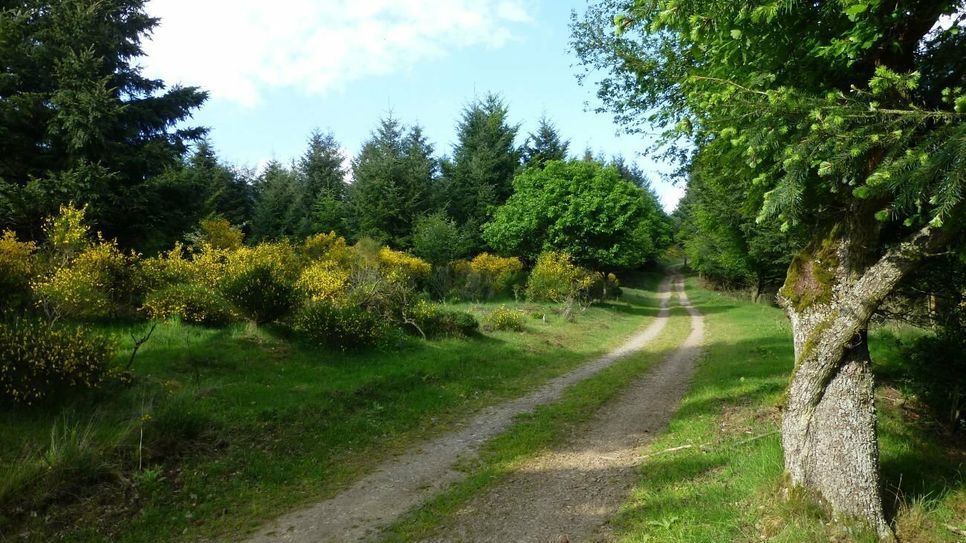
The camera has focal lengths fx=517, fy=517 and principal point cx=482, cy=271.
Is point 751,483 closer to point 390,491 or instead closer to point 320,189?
point 390,491

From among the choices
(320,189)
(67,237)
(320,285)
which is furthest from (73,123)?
(320,189)

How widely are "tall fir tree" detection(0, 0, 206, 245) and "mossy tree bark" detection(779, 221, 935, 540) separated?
1671 cm

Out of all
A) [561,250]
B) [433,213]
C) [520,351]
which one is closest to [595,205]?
[561,250]

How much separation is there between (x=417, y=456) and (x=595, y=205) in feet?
77.1

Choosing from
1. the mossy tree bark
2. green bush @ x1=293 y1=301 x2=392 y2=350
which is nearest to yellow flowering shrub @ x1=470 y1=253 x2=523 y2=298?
green bush @ x1=293 y1=301 x2=392 y2=350

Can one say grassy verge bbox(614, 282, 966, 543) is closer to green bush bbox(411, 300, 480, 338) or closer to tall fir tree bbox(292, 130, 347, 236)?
green bush bbox(411, 300, 480, 338)

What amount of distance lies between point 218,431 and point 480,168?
30.7 m

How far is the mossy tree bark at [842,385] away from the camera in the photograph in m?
4.54

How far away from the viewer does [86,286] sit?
31.7 feet

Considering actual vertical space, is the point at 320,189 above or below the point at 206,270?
above

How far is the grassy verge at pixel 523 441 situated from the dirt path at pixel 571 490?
0.19 m

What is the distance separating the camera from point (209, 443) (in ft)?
22.6

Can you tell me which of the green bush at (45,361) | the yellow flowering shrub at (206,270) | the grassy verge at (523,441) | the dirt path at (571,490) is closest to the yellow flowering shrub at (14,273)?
the green bush at (45,361)

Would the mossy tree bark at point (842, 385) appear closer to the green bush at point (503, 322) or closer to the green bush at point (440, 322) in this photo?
the green bush at point (440, 322)
